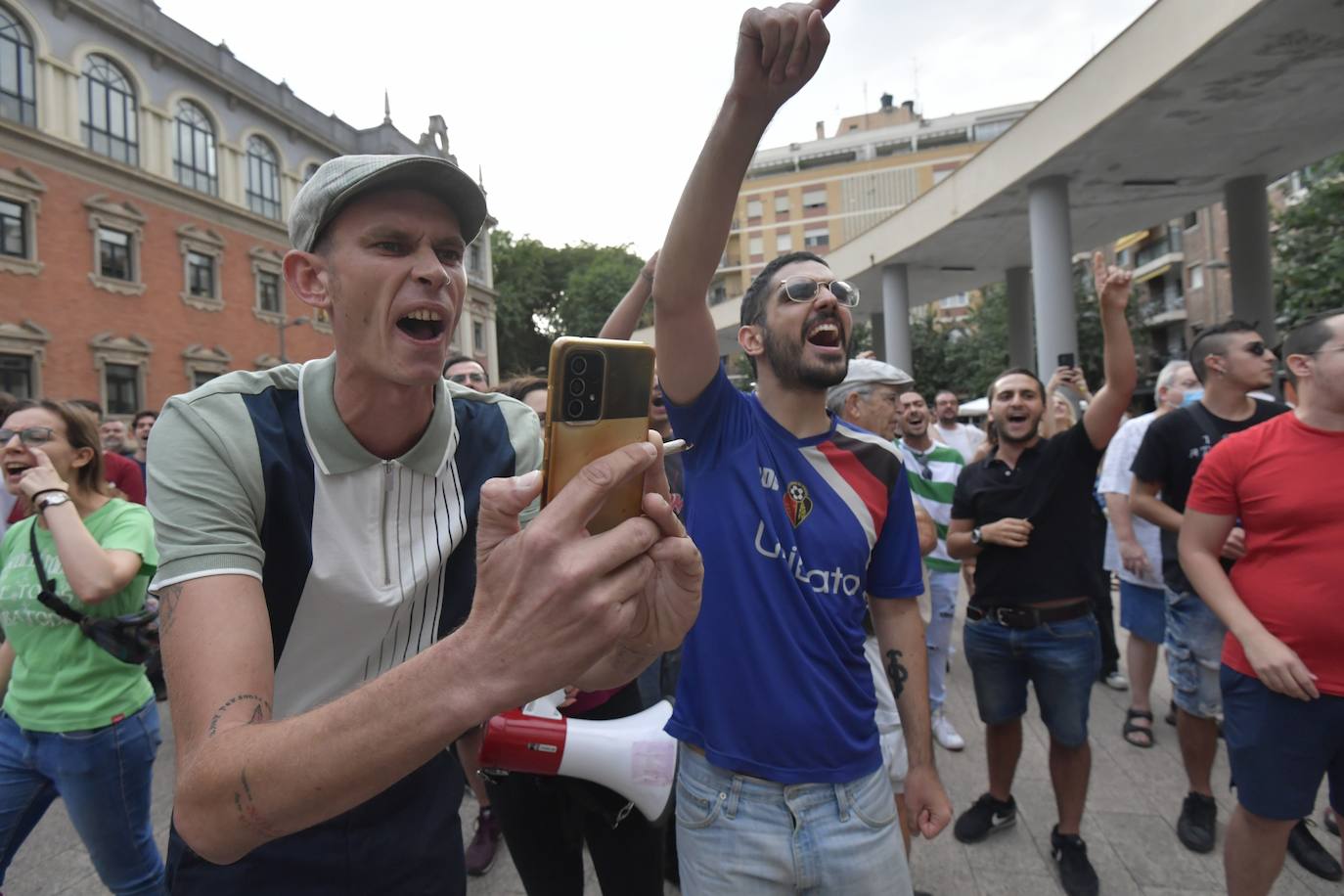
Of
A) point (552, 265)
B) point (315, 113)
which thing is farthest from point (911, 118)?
point (315, 113)

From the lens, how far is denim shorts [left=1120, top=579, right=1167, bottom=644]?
4.85 meters

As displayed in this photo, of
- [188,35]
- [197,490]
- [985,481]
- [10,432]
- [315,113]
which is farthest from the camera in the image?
[315,113]

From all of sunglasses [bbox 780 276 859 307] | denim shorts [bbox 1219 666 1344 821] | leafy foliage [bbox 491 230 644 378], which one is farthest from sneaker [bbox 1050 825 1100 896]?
leafy foliage [bbox 491 230 644 378]

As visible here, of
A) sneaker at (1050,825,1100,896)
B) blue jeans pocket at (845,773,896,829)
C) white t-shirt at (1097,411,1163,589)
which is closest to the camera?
blue jeans pocket at (845,773,896,829)

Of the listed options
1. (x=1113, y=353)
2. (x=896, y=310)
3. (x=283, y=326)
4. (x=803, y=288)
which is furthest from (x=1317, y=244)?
(x=283, y=326)

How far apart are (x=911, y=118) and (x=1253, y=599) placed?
222 ft

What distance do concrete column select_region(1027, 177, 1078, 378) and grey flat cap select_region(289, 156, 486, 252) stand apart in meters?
10.8

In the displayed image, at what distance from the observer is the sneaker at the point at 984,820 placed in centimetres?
373

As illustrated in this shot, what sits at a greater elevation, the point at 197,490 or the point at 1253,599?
the point at 197,490

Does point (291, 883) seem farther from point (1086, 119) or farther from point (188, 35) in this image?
point (188, 35)

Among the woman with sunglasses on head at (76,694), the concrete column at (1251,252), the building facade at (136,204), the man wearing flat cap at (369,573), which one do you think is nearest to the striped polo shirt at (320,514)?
the man wearing flat cap at (369,573)

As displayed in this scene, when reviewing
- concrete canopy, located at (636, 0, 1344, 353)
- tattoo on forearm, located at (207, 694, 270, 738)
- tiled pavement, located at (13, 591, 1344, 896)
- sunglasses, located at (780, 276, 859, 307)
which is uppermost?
concrete canopy, located at (636, 0, 1344, 353)

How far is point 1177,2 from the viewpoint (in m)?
7.71

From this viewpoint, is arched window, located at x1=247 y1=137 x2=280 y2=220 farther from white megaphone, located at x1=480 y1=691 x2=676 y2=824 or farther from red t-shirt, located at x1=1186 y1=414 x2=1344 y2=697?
red t-shirt, located at x1=1186 y1=414 x2=1344 y2=697
